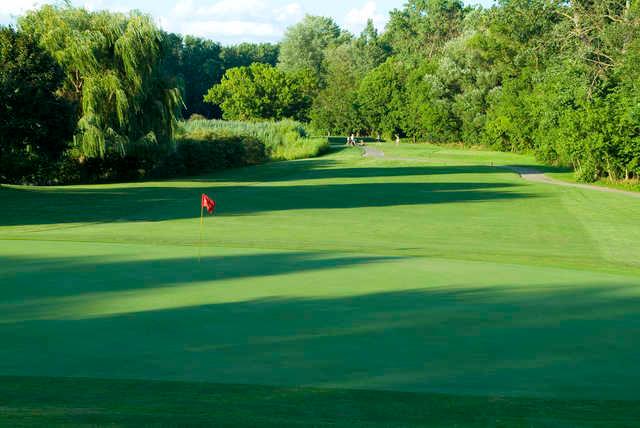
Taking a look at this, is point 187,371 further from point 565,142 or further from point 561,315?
point 565,142

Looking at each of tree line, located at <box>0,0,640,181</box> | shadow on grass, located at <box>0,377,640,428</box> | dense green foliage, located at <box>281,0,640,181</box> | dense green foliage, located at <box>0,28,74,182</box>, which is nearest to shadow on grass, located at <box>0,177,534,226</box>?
dense green foliage, located at <box>0,28,74,182</box>

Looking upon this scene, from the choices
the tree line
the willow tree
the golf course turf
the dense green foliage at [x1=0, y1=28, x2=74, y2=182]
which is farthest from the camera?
the willow tree

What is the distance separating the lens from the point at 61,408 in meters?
5.63

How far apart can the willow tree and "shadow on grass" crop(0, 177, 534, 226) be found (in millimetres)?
3725

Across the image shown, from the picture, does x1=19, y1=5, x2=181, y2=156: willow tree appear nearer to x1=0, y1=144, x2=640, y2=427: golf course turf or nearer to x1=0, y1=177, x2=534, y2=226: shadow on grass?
x1=0, y1=177, x2=534, y2=226: shadow on grass

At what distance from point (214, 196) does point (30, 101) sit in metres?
9.65

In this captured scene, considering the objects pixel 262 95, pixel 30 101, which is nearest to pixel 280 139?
pixel 262 95

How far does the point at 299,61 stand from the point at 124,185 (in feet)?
345

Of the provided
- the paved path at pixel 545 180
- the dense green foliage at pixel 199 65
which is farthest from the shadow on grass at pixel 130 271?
the dense green foliage at pixel 199 65

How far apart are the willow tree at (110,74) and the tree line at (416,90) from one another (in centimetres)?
7

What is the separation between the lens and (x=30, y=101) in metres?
34.7

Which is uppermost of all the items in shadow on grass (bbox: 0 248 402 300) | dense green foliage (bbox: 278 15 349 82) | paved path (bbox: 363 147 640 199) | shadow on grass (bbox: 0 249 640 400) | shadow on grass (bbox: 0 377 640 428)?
dense green foliage (bbox: 278 15 349 82)

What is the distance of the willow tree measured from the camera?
149 ft

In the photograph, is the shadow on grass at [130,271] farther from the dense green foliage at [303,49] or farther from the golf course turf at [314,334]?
the dense green foliage at [303,49]
